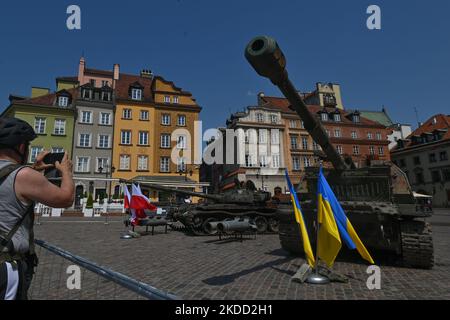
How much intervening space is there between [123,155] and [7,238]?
34954mm

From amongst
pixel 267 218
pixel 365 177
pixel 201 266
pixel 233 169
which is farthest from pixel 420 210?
pixel 233 169

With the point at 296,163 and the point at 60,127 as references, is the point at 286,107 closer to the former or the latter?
the point at 296,163

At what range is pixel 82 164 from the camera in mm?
33938

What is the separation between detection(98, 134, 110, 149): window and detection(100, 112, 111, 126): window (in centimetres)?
144

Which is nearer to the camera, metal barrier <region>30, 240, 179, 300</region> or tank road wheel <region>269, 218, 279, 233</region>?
metal barrier <region>30, 240, 179, 300</region>

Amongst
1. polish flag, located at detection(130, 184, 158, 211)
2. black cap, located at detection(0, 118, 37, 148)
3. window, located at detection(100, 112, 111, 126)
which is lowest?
polish flag, located at detection(130, 184, 158, 211)

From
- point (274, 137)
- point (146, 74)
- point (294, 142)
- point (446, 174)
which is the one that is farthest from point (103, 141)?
point (446, 174)

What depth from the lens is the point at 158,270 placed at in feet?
20.1

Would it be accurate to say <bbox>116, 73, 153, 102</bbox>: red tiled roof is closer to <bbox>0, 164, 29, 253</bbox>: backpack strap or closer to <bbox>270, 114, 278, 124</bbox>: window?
<bbox>270, 114, 278, 124</bbox>: window

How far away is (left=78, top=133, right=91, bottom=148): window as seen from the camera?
34.6 meters

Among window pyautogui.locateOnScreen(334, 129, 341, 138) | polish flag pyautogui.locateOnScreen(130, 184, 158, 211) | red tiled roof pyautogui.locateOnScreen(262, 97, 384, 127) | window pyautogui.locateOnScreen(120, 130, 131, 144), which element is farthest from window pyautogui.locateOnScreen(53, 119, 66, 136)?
window pyautogui.locateOnScreen(334, 129, 341, 138)

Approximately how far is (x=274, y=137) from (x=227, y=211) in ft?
94.0

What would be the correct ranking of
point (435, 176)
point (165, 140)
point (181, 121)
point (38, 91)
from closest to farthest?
point (165, 140)
point (181, 121)
point (38, 91)
point (435, 176)

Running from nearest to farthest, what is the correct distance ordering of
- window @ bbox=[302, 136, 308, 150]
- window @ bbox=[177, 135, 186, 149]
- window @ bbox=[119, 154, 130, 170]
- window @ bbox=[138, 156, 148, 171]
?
window @ bbox=[119, 154, 130, 170]
window @ bbox=[138, 156, 148, 171]
window @ bbox=[177, 135, 186, 149]
window @ bbox=[302, 136, 308, 150]
